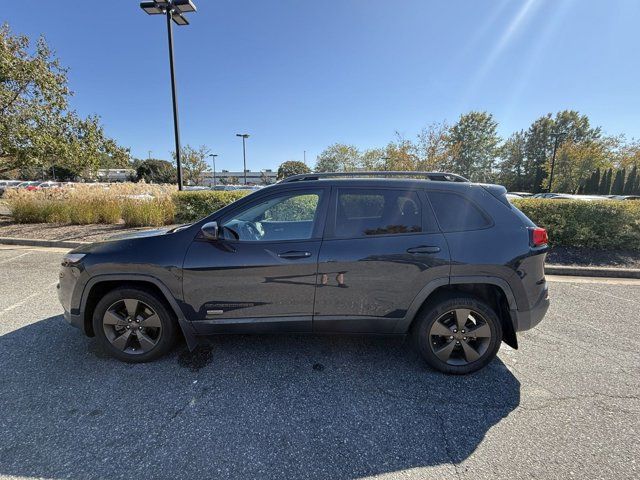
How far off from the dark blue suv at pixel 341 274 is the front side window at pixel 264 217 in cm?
2

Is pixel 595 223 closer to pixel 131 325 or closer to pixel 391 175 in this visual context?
pixel 391 175

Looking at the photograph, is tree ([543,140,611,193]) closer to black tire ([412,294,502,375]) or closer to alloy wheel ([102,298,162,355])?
black tire ([412,294,502,375])

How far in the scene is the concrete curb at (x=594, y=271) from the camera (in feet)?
19.0

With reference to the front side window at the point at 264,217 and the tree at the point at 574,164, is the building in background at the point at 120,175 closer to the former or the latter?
the front side window at the point at 264,217

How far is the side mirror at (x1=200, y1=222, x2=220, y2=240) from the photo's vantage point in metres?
2.57

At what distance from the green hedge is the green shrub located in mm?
7992

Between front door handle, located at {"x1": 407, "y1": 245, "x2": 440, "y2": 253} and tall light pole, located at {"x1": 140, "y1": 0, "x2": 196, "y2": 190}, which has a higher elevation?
tall light pole, located at {"x1": 140, "y1": 0, "x2": 196, "y2": 190}

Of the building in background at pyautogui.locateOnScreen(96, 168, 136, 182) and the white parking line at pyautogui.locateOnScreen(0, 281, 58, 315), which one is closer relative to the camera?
the white parking line at pyautogui.locateOnScreen(0, 281, 58, 315)

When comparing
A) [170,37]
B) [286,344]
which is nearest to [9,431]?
[286,344]

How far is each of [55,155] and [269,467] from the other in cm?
1398

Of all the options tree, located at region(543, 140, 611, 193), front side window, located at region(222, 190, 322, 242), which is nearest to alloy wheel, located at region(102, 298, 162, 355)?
front side window, located at region(222, 190, 322, 242)

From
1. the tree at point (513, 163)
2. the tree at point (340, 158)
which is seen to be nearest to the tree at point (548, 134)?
the tree at point (513, 163)

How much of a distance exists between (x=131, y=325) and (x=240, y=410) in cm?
135

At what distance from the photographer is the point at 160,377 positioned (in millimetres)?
2678
